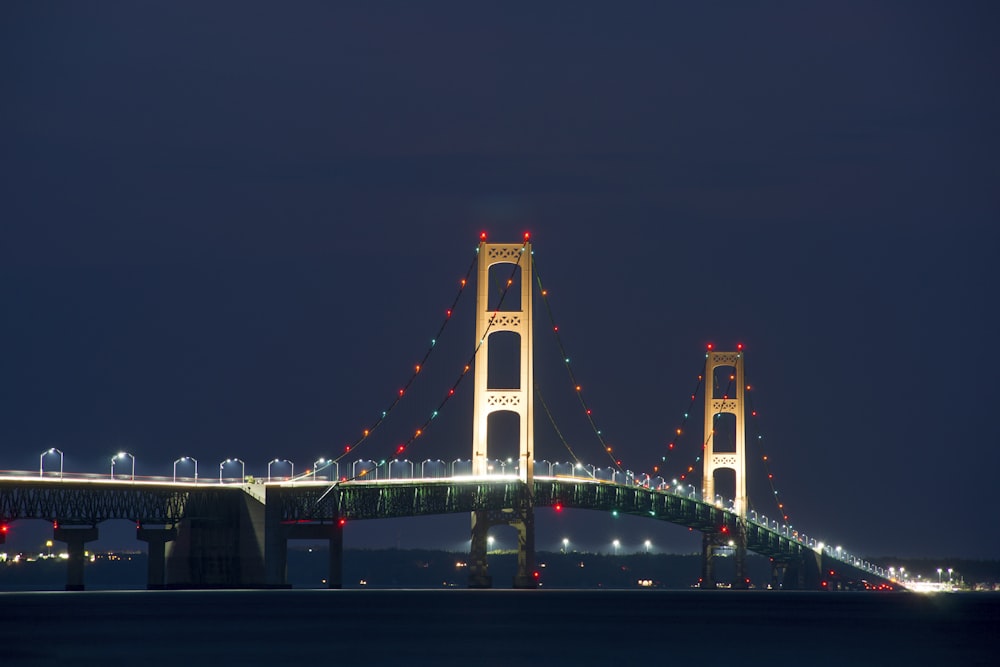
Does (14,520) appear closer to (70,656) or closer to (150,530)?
(150,530)

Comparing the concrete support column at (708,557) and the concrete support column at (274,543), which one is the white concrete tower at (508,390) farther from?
the concrete support column at (708,557)

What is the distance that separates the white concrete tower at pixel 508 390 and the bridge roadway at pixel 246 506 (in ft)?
5.69

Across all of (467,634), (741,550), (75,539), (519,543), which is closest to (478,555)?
(519,543)

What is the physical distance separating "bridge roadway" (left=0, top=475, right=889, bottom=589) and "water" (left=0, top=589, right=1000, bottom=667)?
7.96 m

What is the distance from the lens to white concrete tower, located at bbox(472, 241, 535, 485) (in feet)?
407

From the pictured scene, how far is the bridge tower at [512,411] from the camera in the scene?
124 m

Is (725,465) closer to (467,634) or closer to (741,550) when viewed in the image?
(741,550)

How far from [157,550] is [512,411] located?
23581 mm

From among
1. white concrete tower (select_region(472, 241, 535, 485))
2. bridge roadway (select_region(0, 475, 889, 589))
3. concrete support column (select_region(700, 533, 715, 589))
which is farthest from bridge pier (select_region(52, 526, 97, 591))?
concrete support column (select_region(700, 533, 715, 589))

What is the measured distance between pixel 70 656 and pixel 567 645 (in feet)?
50.0

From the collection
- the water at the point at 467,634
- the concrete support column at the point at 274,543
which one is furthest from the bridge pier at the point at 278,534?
the water at the point at 467,634

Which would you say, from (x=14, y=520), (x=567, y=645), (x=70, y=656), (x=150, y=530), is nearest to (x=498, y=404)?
(x=150, y=530)

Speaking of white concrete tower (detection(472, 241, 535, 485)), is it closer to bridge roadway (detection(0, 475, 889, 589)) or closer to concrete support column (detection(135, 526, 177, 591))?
bridge roadway (detection(0, 475, 889, 589))

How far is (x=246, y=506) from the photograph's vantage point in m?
111
